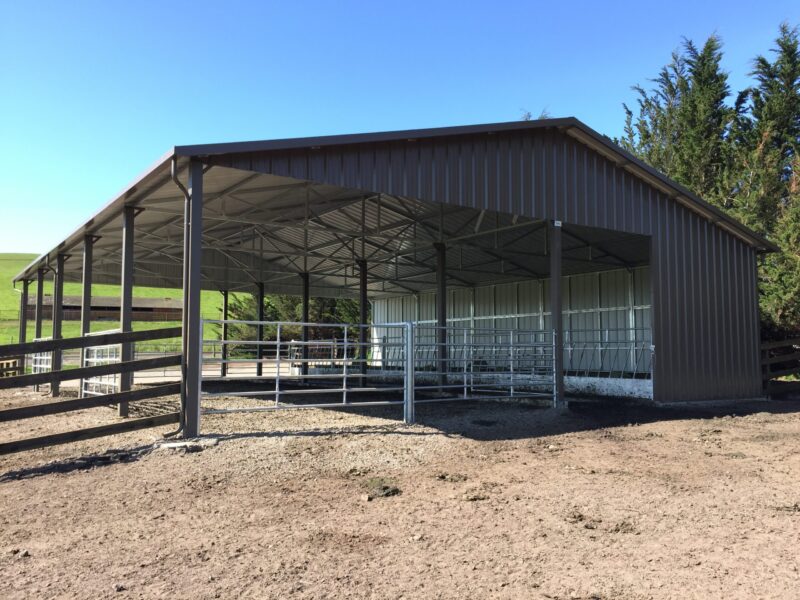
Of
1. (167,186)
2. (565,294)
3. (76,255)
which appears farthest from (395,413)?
(565,294)

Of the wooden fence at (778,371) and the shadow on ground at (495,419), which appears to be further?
the wooden fence at (778,371)

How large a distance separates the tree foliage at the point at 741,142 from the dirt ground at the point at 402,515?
1775 centimetres

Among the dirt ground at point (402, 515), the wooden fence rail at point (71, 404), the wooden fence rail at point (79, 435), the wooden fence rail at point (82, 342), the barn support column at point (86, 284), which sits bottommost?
the dirt ground at point (402, 515)

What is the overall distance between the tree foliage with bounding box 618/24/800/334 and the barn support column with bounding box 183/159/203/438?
20.3m

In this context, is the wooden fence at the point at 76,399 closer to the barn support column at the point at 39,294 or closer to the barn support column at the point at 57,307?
the barn support column at the point at 57,307

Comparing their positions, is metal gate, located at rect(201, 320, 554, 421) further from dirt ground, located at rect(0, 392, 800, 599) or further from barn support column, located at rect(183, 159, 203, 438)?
dirt ground, located at rect(0, 392, 800, 599)

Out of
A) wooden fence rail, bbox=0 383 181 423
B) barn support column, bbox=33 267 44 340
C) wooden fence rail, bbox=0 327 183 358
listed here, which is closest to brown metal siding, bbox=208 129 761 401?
wooden fence rail, bbox=0 327 183 358

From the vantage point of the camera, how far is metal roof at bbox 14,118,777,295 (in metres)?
10.2

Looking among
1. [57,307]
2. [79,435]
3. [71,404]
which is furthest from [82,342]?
[57,307]

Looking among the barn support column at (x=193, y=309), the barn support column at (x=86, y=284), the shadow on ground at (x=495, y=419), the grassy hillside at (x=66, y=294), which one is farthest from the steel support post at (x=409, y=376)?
the grassy hillside at (x=66, y=294)

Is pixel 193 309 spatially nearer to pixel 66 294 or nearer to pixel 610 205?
pixel 610 205

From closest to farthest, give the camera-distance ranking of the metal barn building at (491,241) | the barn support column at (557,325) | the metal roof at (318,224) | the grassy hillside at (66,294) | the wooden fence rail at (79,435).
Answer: the wooden fence rail at (79,435)
the metal barn building at (491,241)
the metal roof at (318,224)
the barn support column at (557,325)
the grassy hillside at (66,294)

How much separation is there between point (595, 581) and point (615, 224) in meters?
10.2

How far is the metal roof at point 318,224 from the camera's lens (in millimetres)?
10250
